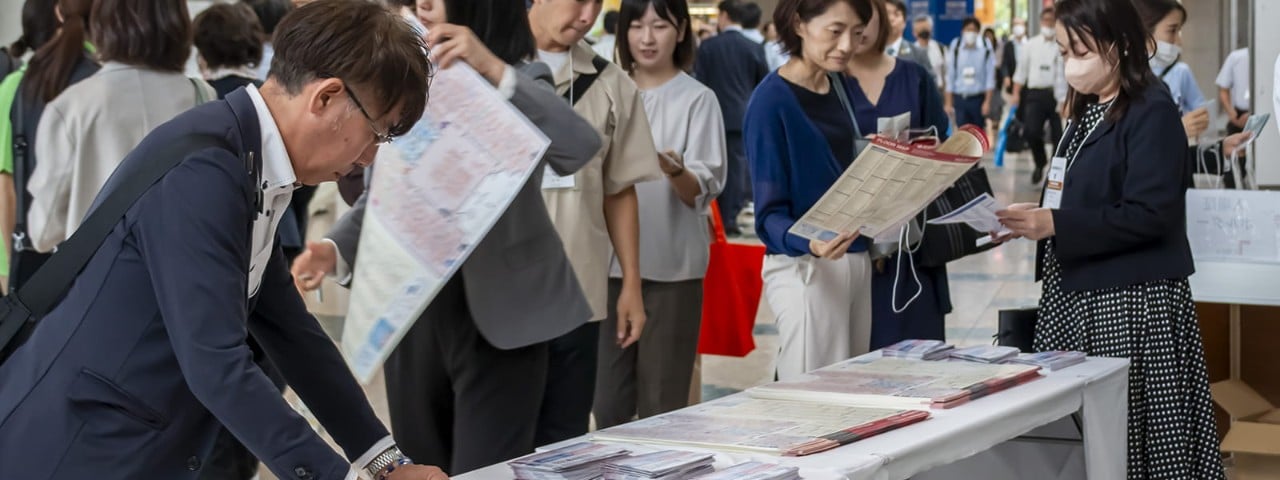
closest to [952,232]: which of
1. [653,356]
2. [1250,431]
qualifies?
[653,356]

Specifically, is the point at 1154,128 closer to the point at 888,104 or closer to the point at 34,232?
the point at 888,104

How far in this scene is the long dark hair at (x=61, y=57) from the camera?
4.01m

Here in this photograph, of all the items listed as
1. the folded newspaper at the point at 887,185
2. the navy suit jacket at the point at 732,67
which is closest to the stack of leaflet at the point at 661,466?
the folded newspaper at the point at 887,185

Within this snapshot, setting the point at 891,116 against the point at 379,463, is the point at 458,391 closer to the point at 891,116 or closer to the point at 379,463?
the point at 379,463

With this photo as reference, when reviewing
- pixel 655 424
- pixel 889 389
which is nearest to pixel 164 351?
pixel 655 424

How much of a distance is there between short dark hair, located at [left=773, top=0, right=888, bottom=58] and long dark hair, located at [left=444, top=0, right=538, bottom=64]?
1.04m

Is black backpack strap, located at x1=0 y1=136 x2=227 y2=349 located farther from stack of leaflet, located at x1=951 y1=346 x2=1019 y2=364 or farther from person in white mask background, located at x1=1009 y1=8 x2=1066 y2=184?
person in white mask background, located at x1=1009 y1=8 x2=1066 y2=184

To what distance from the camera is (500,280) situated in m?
2.66

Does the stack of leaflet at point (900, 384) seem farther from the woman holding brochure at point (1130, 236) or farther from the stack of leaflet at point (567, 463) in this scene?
the stack of leaflet at point (567, 463)

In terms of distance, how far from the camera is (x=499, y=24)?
2.71m

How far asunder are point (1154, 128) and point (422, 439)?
1777 millimetres

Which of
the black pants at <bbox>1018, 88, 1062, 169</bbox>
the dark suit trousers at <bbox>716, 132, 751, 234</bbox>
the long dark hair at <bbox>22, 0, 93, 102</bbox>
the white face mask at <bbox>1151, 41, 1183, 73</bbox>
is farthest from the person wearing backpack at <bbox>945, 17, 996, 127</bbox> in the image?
the long dark hair at <bbox>22, 0, 93, 102</bbox>

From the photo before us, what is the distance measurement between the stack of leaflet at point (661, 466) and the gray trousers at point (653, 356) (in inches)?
79.3

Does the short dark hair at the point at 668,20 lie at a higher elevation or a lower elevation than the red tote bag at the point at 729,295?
higher
